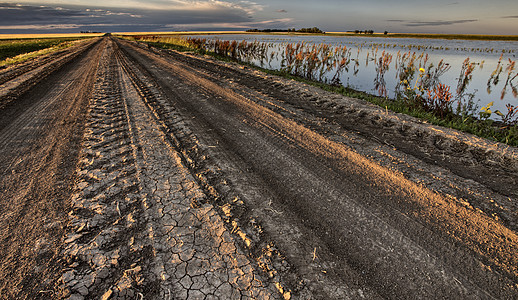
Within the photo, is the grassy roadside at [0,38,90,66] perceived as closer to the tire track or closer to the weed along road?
the weed along road

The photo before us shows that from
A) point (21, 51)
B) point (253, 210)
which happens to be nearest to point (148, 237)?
point (253, 210)

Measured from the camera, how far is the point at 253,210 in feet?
8.70

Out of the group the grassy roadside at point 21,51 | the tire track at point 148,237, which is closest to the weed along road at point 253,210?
the tire track at point 148,237

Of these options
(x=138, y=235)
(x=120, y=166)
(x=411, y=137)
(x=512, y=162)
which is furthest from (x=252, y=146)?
(x=512, y=162)

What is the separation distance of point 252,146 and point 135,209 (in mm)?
2100

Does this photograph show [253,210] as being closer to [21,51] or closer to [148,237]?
[148,237]

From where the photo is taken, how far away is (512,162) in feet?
11.9

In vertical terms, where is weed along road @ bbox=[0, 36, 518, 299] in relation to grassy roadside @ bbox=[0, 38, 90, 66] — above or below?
below

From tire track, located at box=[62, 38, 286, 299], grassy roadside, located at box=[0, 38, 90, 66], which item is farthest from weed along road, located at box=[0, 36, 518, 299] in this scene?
grassy roadside, located at box=[0, 38, 90, 66]

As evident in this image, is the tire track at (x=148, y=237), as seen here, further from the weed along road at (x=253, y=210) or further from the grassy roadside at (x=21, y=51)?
the grassy roadside at (x=21, y=51)

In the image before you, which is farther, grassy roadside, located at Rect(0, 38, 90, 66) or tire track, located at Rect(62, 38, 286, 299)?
grassy roadside, located at Rect(0, 38, 90, 66)

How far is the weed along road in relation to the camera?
1893 mm

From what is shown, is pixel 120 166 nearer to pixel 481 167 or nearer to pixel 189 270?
pixel 189 270

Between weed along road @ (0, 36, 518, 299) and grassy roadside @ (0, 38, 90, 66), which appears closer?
weed along road @ (0, 36, 518, 299)
